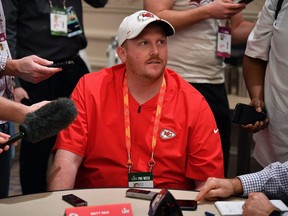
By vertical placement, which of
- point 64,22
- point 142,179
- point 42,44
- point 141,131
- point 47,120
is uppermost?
point 47,120

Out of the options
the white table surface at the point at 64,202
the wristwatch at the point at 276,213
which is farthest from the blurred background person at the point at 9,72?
the wristwatch at the point at 276,213

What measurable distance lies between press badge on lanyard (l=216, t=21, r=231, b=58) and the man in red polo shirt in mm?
572

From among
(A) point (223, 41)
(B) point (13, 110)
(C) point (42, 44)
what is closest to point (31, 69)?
(B) point (13, 110)

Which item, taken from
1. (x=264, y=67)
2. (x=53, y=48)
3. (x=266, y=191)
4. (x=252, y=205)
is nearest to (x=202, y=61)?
(x=264, y=67)

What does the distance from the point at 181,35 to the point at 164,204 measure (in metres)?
1.60

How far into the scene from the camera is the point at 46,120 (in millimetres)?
1834

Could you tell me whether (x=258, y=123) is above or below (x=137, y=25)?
below

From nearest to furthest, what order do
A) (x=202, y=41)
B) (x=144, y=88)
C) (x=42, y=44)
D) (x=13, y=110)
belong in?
(x=13, y=110), (x=144, y=88), (x=202, y=41), (x=42, y=44)

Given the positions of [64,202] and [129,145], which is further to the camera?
[129,145]

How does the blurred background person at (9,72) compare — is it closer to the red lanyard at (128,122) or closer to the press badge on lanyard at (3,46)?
the press badge on lanyard at (3,46)

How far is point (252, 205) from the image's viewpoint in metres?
1.85

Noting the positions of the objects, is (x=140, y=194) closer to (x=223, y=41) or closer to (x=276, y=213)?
(x=276, y=213)

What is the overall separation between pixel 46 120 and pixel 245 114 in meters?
1.09

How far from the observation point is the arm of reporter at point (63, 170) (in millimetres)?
2396
